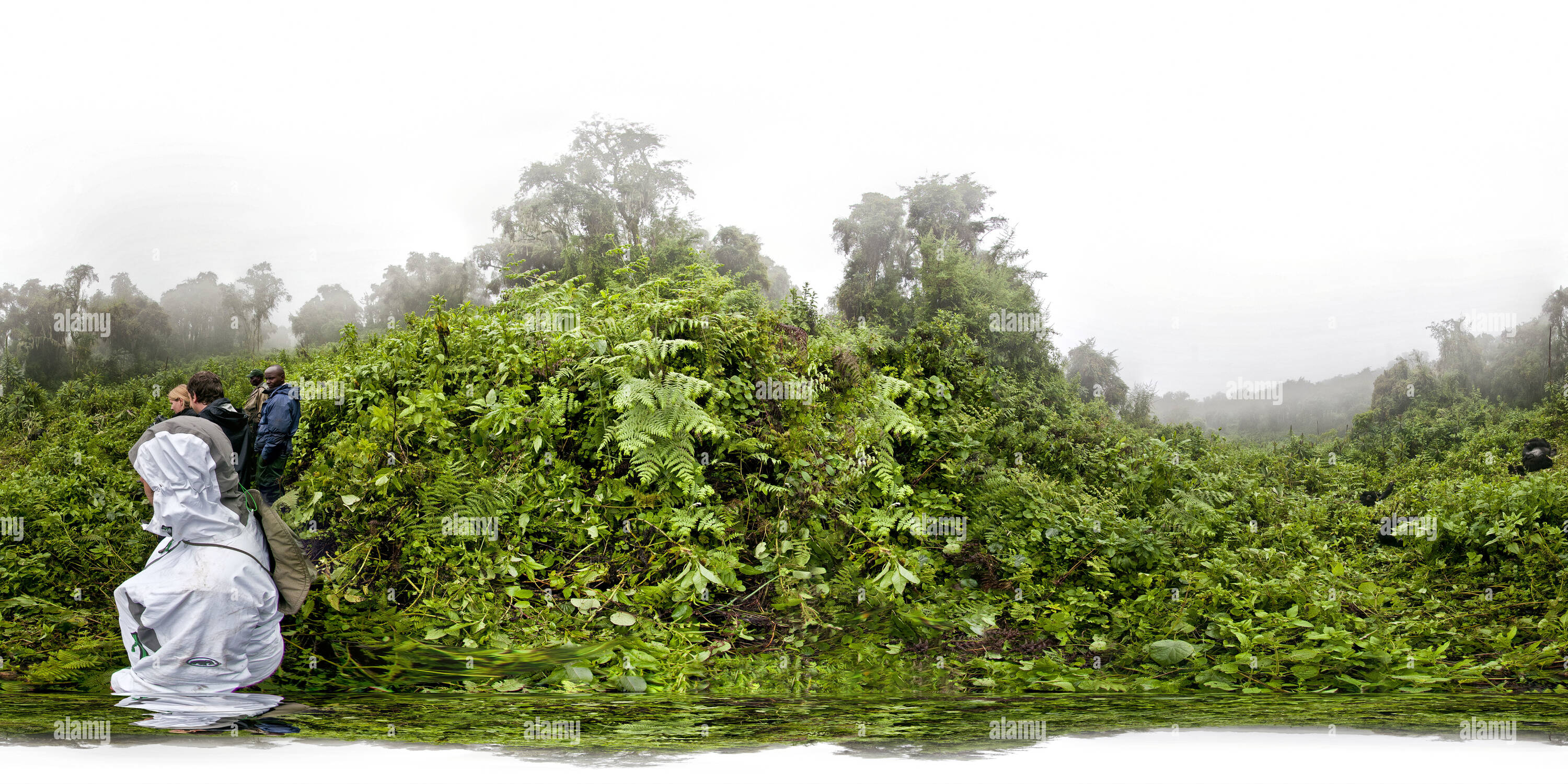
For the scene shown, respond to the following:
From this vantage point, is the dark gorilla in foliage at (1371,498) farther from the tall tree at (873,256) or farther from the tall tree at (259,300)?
the tall tree at (259,300)

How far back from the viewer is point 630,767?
2436 mm

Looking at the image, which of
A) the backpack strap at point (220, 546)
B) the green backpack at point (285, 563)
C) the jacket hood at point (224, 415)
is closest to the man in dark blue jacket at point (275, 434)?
the jacket hood at point (224, 415)

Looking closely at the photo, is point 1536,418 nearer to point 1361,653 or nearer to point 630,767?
point 1361,653

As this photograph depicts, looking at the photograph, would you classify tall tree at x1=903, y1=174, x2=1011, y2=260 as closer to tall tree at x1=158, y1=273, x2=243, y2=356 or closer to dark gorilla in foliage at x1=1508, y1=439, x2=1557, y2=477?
dark gorilla in foliage at x1=1508, y1=439, x2=1557, y2=477

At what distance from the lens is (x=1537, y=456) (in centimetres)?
846

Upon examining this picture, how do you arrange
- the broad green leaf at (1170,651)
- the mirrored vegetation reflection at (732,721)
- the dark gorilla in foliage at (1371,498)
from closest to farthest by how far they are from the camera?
the mirrored vegetation reflection at (732,721)
the broad green leaf at (1170,651)
the dark gorilla in foliage at (1371,498)

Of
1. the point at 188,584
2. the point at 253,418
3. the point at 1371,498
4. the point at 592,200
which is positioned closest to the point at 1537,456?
the point at 1371,498

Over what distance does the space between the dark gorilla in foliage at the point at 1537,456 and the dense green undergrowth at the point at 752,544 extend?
5.46ft

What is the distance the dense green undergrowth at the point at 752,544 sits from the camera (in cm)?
444

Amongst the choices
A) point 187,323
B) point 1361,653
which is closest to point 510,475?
point 1361,653

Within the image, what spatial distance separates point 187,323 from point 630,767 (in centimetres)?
1422

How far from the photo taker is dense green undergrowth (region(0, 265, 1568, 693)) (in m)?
4.44

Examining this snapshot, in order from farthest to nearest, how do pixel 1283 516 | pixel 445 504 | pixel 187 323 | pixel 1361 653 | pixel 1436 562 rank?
1. pixel 187 323
2. pixel 1283 516
3. pixel 1436 562
4. pixel 445 504
5. pixel 1361 653

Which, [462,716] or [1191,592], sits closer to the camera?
[462,716]
